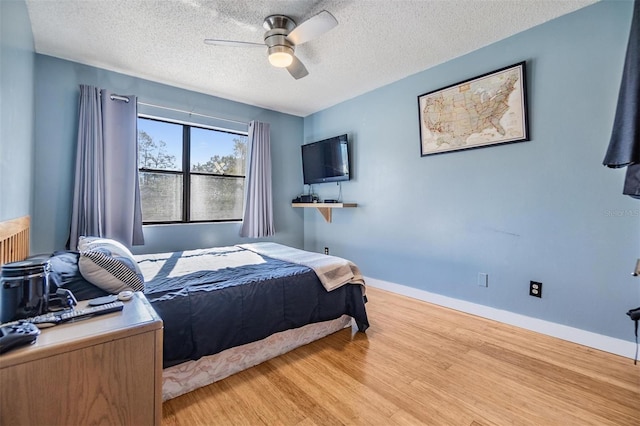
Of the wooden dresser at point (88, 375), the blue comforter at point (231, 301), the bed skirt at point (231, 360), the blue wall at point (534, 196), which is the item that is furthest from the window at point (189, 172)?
the wooden dresser at point (88, 375)

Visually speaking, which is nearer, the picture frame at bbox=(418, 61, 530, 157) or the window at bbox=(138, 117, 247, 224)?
the picture frame at bbox=(418, 61, 530, 157)

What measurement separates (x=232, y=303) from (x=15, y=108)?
5.88ft

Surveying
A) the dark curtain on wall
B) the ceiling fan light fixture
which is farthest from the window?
the dark curtain on wall

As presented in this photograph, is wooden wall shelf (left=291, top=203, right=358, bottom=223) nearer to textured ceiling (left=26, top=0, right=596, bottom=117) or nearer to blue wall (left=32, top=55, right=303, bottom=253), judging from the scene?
blue wall (left=32, top=55, right=303, bottom=253)

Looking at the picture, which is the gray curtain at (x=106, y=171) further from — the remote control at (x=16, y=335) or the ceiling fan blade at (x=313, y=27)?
the remote control at (x=16, y=335)

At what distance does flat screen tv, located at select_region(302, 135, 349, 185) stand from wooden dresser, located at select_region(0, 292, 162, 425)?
10.1 feet

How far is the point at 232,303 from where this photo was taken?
5.57 ft

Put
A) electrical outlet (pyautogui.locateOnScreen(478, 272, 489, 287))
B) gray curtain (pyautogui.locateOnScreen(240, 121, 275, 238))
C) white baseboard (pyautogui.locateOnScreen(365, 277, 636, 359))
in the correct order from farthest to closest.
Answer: gray curtain (pyautogui.locateOnScreen(240, 121, 275, 238)), electrical outlet (pyautogui.locateOnScreen(478, 272, 489, 287)), white baseboard (pyautogui.locateOnScreen(365, 277, 636, 359))

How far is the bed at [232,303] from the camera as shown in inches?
59.1

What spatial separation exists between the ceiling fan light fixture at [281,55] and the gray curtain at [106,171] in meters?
1.80

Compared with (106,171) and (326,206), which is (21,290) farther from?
(326,206)

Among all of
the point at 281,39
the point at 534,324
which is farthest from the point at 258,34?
the point at 534,324

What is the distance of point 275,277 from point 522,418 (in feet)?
5.01

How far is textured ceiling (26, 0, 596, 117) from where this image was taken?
2.05 m
